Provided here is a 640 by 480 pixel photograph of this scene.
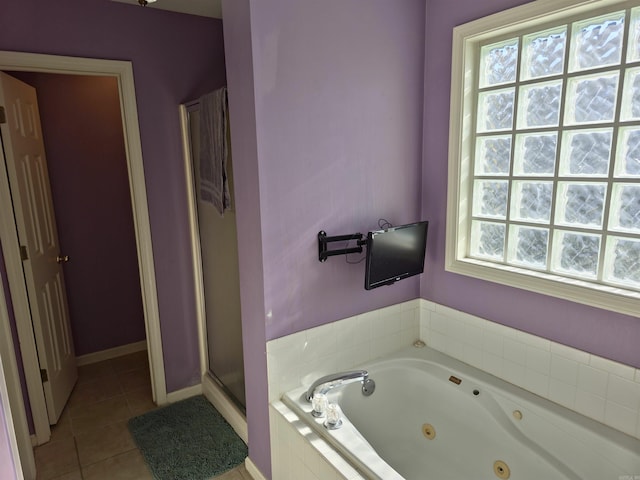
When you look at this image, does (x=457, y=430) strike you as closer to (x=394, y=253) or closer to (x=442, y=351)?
(x=442, y=351)

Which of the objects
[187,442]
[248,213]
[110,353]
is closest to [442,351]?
[248,213]

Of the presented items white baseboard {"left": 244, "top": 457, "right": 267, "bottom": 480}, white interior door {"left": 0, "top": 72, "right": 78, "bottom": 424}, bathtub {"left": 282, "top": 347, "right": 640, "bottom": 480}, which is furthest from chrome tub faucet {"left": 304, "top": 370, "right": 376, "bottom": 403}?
white interior door {"left": 0, "top": 72, "right": 78, "bottom": 424}

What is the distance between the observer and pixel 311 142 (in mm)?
1909

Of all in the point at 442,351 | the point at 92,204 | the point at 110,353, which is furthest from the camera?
the point at 110,353

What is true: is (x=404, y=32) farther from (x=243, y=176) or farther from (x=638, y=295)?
(x=638, y=295)

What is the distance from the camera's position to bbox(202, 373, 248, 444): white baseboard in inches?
98.7

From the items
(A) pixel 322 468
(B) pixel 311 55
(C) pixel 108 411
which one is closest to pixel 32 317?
(C) pixel 108 411

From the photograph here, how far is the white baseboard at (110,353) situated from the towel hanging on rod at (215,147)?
1.96 meters

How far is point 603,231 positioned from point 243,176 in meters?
1.55

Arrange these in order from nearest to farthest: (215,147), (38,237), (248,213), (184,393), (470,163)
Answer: (248,213)
(470,163)
(215,147)
(38,237)
(184,393)

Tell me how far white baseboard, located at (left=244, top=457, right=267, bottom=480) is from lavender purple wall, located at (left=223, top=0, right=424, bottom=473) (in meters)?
0.07

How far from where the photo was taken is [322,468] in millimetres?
1656

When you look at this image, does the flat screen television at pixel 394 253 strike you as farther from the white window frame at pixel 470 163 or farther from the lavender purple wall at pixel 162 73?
the lavender purple wall at pixel 162 73

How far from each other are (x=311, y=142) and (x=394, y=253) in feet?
2.23
